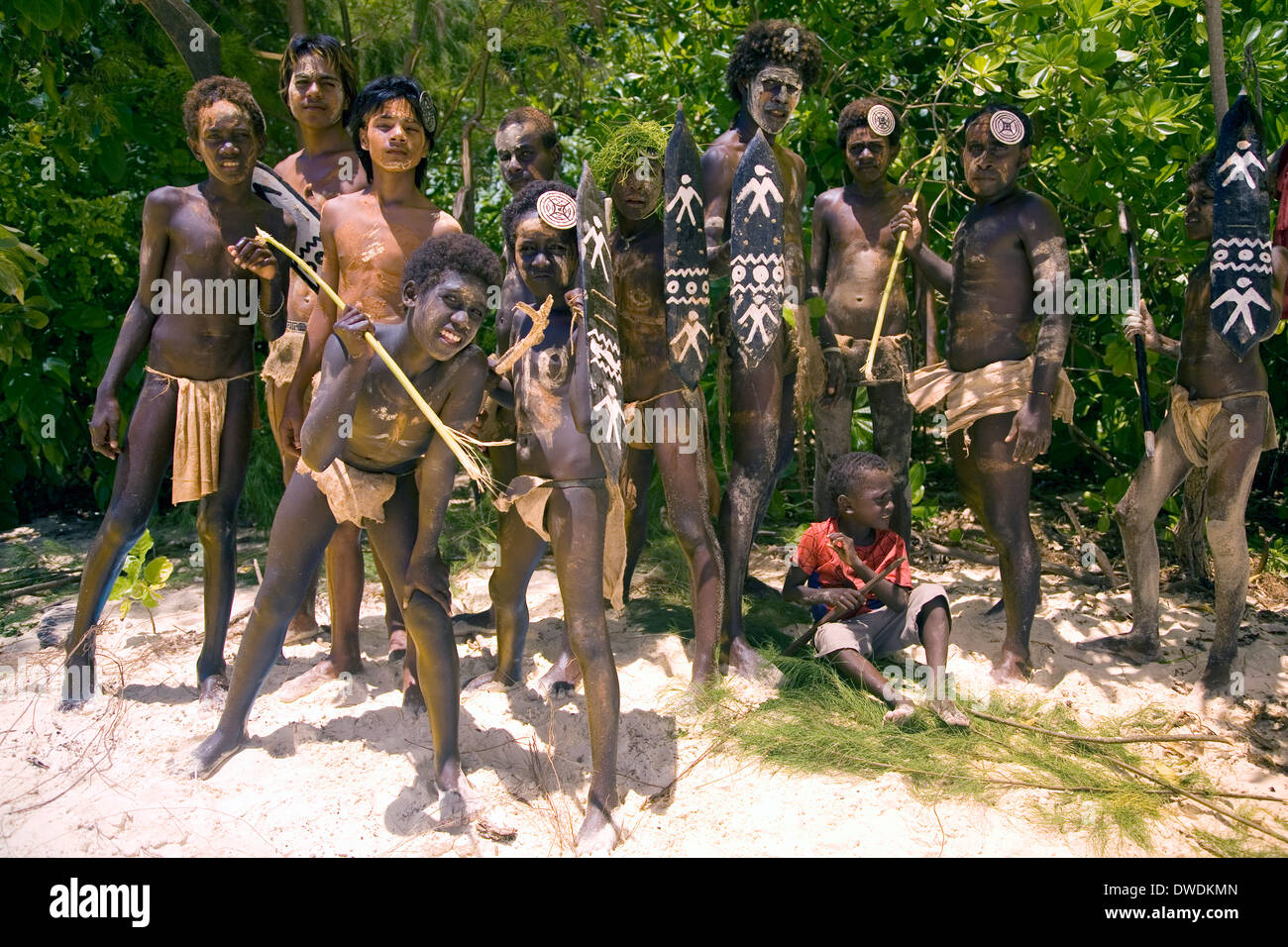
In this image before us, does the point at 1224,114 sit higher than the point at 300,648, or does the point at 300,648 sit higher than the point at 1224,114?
the point at 1224,114

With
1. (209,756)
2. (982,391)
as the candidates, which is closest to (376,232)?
(209,756)

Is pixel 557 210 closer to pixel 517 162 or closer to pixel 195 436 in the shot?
pixel 517 162

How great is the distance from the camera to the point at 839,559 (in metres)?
4.12

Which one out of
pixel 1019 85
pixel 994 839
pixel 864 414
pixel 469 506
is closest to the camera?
pixel 994 839

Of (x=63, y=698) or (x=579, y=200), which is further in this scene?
(x=63, y=698)

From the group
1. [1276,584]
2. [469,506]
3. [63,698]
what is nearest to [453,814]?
[63,698]

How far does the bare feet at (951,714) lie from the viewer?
3674mm

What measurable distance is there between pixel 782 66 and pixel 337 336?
204cm

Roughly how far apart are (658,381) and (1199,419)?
2.09m

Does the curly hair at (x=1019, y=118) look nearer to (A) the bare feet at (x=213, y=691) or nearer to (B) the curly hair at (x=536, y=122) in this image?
(B) the curly hair at (x=536, y=122)

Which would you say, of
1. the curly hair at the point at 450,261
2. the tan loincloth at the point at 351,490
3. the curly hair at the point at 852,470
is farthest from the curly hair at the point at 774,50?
the tan loincloth at the point at 351,490

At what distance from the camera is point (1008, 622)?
4297 mm

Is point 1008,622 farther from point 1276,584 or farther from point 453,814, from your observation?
point 453,814

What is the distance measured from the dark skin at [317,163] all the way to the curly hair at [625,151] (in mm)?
986
